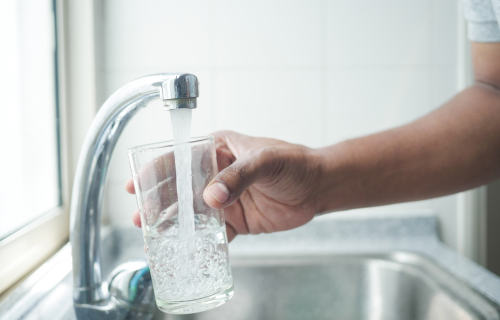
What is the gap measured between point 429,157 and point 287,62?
0.58 metres

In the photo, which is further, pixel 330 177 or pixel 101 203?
pixel 330 177

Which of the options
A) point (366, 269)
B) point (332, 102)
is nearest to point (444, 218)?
point (366, 269)

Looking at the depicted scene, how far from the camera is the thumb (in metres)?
0.38

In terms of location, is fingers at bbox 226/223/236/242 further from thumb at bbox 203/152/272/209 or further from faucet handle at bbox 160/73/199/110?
faucet handle at bbox 160/73/199/110

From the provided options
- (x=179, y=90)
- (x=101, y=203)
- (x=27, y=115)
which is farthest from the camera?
(x=27, y=115)

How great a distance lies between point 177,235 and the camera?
1.27ft

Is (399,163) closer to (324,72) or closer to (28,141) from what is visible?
(324,72)

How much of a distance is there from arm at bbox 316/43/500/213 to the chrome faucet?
33 cm

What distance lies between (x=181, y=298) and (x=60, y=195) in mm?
772

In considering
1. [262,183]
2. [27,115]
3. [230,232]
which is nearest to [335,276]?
[230,232]

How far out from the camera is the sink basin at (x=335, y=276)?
845 mm

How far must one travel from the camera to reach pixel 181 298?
391mm

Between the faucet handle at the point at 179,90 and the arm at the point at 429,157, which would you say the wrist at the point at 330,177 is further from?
the faucet handle at the point at 179,90

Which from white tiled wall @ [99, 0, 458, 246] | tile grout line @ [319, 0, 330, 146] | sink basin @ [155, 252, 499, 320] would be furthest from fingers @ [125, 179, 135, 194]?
tile grout line @ [319, 0, 330, 146]
